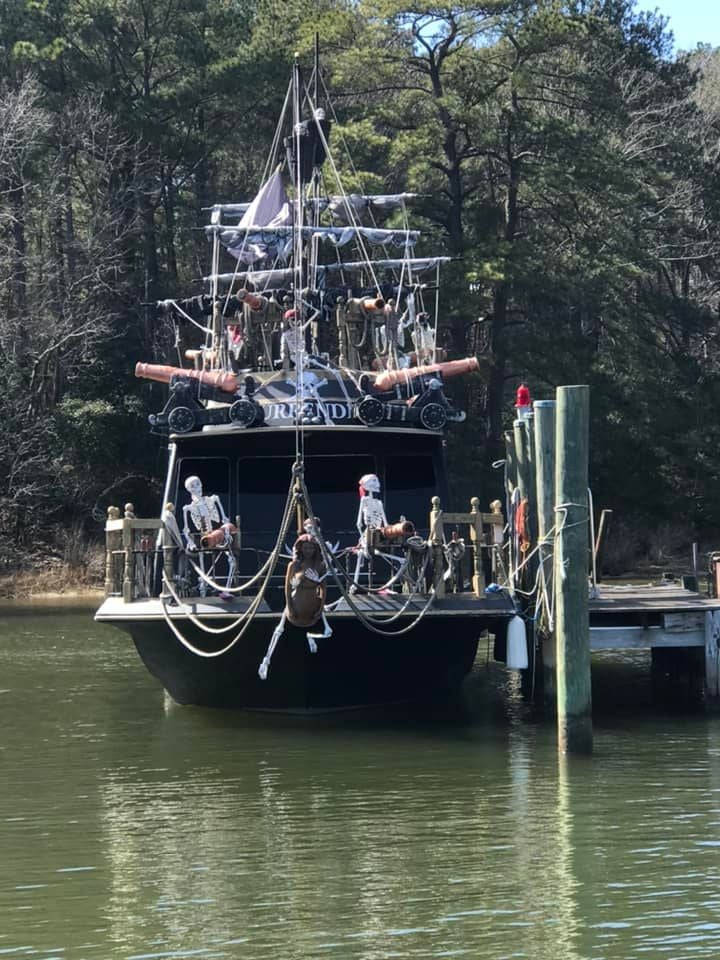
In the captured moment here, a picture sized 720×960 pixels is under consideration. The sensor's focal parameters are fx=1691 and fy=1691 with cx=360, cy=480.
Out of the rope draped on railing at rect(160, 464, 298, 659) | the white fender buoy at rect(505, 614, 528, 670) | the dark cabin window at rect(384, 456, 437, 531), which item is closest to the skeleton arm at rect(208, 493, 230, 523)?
the rope draped on railing at rect(160, 464, 298, 659)

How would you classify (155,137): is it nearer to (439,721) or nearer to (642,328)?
(642,328)

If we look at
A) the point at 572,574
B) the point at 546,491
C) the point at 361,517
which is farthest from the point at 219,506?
the point at 572,574

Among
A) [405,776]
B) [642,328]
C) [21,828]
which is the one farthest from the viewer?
[642,328]

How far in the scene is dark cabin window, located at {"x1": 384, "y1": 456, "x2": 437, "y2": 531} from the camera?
63.2 feet

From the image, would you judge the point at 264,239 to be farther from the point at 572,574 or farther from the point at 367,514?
the point at 572,574

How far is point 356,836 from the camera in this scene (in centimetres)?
1243

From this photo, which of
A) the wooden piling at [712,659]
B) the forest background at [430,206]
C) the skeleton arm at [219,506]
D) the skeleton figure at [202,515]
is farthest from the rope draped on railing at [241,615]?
the forest background at [430,206]

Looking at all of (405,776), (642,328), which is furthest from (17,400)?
(405,776)

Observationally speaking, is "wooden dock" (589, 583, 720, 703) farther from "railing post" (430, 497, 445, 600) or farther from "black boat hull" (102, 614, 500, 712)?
"railing post" (430, 497, 445, 600)

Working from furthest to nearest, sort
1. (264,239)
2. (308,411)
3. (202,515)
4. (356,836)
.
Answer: (264,239), (308,411), (202,515), (356,836)

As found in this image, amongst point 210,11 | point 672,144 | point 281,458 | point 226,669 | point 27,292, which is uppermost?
point 210,11

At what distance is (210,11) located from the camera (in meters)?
44.3

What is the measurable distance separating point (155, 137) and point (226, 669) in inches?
1100

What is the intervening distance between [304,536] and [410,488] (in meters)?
3.63
